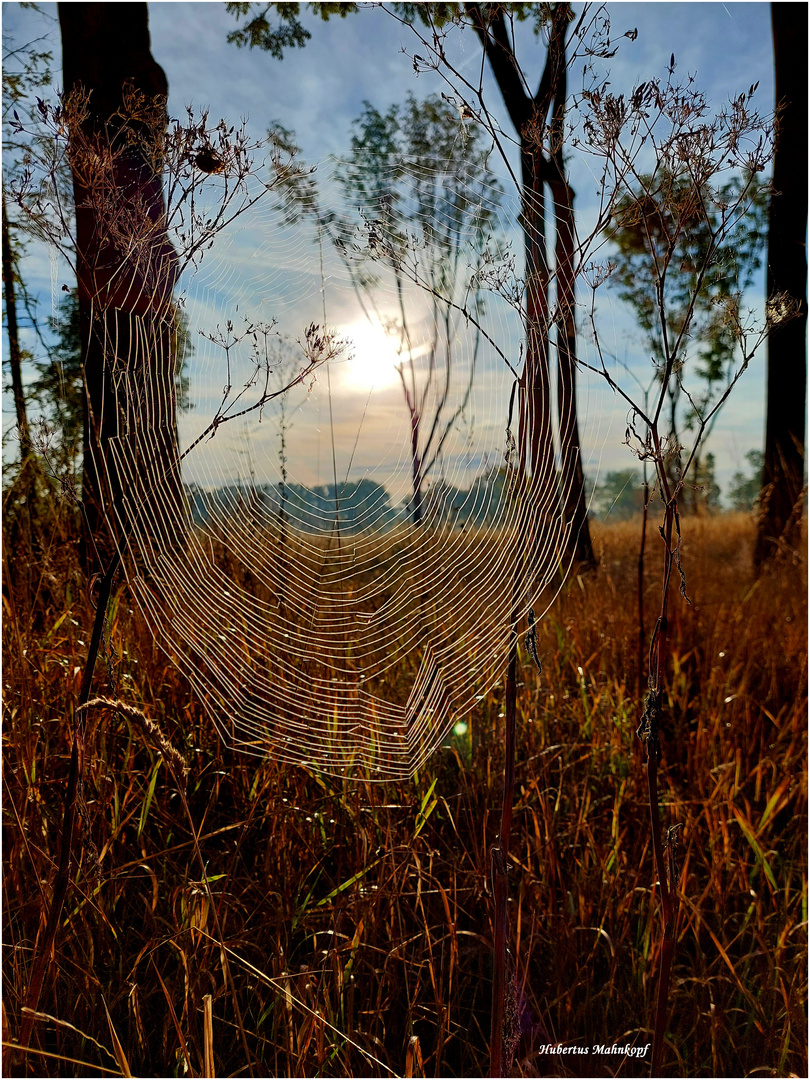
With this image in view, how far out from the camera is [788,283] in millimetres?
2219

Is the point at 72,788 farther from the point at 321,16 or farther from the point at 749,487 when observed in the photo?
the point at 749,487

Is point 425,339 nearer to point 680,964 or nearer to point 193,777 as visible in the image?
point 193,777

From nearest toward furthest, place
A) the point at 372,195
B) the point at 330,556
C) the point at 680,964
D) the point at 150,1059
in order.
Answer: the point at 150,1059
the point at 372,195
the point at 680,964
the point at 330,556

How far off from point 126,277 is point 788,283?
1930 mm

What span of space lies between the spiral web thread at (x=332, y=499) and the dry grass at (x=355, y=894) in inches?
5.9

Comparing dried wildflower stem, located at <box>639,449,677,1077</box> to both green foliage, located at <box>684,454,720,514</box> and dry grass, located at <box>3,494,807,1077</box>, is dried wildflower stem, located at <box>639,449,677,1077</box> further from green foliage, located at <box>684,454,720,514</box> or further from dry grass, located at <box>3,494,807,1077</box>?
green foliage, located at <box>684,454,720,514</box>

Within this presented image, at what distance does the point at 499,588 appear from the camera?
1390 mm

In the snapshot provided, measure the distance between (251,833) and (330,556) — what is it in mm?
574

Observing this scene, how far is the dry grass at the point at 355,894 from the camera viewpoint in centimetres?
116

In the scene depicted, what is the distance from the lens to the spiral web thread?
47.8 inches

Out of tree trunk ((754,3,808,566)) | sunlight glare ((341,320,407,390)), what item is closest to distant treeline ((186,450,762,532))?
sunlight glare ((341,320,407,390))

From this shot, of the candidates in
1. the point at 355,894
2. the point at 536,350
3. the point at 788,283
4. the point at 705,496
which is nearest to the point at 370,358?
the point at 536,350

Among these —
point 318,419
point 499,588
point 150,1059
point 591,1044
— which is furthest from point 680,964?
point 318,419

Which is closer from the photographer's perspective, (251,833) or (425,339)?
(425,339)
